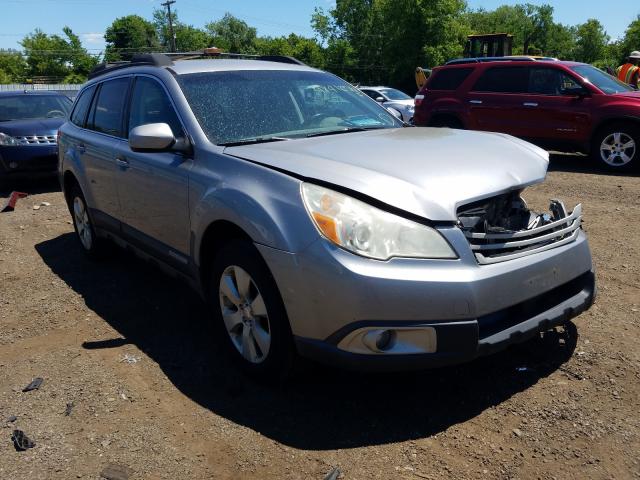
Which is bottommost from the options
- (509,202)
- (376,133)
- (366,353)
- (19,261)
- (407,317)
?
(19,261)

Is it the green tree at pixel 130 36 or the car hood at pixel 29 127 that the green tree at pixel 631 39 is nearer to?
the green tree at pixel 130 36

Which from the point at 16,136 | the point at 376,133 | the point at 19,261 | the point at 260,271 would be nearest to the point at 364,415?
the point at 260,271

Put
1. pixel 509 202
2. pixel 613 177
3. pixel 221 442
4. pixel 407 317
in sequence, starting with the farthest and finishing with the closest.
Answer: pixel 613 177 < pixel 509 202 < pixel 221 442 < pixel 407 317

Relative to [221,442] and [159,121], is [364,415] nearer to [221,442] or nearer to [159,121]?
[221,442]

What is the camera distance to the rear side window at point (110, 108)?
4.61m

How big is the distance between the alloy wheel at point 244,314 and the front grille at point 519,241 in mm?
1072

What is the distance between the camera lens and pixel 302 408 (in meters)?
3.02

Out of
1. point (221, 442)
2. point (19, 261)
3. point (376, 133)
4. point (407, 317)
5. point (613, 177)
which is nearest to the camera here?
point (407, 317)

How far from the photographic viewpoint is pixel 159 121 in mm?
3945

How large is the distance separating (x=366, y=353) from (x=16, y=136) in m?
8.62

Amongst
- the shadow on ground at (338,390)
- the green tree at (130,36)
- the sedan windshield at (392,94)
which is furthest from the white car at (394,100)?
the green tree at (130,36)

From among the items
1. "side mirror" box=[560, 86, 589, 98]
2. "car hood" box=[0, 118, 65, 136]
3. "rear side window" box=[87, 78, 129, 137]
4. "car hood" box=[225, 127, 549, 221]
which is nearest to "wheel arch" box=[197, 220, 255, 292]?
"car hood" box=[225, 127, 549, 221]

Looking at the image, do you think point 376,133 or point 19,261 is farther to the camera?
point 19,261

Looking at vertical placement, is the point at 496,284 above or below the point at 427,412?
above
